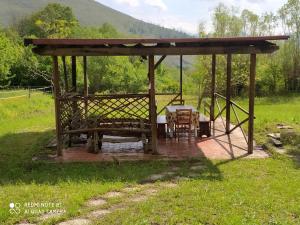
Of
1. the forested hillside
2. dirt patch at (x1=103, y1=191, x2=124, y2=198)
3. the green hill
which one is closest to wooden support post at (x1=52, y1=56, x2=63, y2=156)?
dirt patch at (x1=103, y1=191, x2=124, y2=198)

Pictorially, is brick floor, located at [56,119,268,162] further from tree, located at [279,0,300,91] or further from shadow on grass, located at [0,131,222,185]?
tree, located at [279,0,300,91]

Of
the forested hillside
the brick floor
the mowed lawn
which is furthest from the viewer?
the forested hillside

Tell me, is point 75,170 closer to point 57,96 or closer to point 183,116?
point 57,96

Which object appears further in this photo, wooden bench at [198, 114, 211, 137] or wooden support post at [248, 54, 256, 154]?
wooden bench at [198, 114, 211, 137]

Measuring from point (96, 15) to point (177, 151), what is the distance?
160 meters

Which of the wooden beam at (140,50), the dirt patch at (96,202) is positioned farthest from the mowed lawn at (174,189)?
the wooden beam at (140,50)

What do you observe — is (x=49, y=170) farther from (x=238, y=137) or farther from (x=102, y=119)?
(x=238, y=137)

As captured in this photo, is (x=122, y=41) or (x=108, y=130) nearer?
(x=122, y=41)

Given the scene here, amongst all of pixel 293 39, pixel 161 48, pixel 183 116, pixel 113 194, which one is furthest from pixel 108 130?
pixel 293 39

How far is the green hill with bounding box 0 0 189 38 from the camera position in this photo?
143 meters

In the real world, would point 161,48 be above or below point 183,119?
above

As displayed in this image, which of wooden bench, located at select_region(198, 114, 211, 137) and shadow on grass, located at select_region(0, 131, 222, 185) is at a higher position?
wooden bench, located at select_region(198, 114, 211, 137)

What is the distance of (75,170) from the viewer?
7156 mm

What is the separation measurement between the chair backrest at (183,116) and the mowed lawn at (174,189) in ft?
6.77
